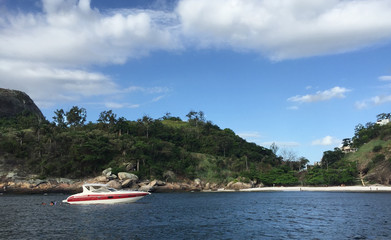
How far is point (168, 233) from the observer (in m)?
26.9

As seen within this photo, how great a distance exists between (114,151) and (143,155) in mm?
11722

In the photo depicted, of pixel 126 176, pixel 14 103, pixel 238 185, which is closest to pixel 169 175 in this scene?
pixel 126 176

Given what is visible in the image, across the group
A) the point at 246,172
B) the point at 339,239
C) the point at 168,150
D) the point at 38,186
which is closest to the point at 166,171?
the point at 168,150

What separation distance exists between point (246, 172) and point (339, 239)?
320ft

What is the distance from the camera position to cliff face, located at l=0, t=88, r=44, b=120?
154 m

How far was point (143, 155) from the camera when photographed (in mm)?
115062

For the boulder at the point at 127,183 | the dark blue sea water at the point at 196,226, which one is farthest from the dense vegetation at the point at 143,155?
the dark blue sea water at the point at 196,226

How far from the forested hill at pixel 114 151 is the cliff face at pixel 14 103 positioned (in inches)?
279

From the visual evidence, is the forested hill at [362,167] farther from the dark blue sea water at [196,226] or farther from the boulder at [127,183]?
the dark blue sea water at [196,226]

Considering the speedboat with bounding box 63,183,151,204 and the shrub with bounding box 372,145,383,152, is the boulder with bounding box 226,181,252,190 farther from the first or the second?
the speedboat with bounding box 63,183,151,204

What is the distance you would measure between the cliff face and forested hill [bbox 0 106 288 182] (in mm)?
7097

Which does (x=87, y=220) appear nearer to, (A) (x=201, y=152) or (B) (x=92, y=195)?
(B) (x=92, y=195)

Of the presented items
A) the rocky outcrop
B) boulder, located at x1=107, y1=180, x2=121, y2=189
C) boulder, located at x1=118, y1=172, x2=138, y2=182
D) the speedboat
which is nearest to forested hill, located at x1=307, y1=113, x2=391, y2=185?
the rocky outcrop

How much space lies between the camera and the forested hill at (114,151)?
10362 centimetres
